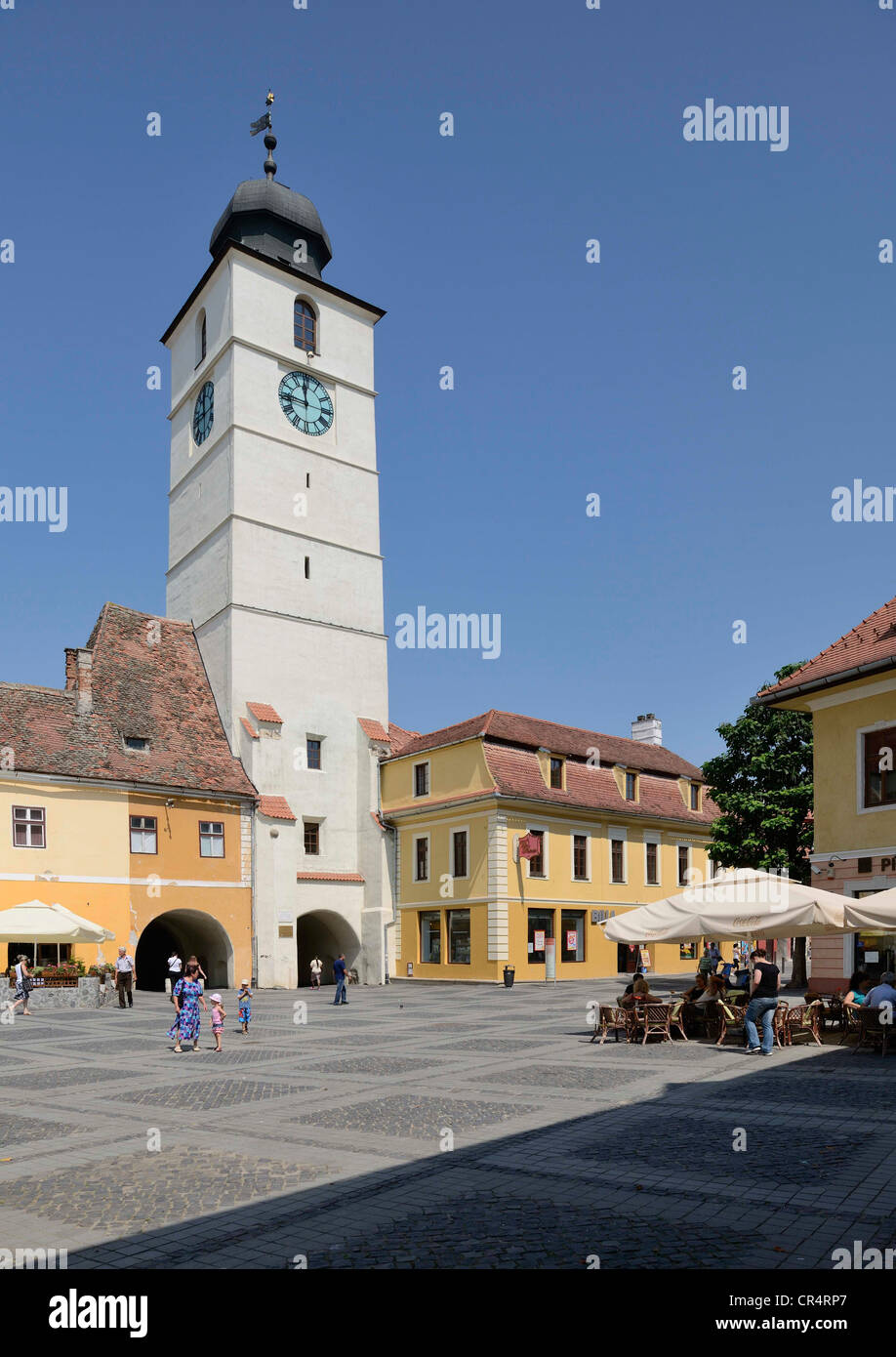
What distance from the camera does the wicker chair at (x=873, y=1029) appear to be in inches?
672

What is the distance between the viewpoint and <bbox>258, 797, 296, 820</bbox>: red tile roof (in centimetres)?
4119

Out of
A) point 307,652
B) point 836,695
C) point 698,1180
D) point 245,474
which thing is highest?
point 245,474

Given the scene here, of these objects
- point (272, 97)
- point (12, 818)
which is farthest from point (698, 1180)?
point (272, 97)

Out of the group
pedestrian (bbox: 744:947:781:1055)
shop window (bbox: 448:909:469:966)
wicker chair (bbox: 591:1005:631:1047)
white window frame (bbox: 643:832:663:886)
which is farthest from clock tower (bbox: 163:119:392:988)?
pedestrian (bbox: 744:947:781:1055)

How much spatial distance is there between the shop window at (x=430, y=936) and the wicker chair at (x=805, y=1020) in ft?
79.6

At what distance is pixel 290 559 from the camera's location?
4578cm

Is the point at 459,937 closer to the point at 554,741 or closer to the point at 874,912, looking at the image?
the point at 554,741

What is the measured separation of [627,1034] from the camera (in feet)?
63.4

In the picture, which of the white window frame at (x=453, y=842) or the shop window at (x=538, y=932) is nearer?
the shop window at (x=538, y=932)

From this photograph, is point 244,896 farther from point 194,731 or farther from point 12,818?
point 12,818

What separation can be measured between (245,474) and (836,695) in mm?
28028

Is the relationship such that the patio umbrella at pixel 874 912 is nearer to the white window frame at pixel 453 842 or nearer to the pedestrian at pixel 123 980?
the pedestrian at pixel 123 980

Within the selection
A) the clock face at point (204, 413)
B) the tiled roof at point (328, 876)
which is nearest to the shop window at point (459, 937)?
the tiled roof at point (328, 876)
